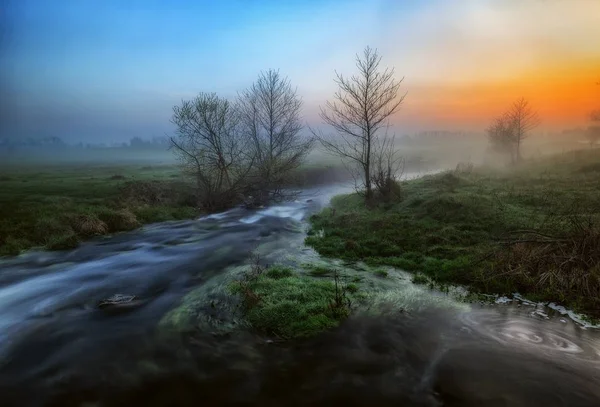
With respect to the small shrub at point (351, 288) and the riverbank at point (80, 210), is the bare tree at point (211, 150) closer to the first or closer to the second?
the riverbank at point (80, 210)

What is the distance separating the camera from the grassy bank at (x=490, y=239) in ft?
42.9

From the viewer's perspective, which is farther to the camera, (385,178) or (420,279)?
(385,178)

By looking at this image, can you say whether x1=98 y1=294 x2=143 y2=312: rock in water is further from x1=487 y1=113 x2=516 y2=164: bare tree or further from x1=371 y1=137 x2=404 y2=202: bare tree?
x1=487 y1=113 x2=516 y2=164: bare tree

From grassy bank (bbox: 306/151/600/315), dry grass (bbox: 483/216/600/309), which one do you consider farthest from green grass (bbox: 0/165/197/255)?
dry grass (bbox: 483/216/600/309)

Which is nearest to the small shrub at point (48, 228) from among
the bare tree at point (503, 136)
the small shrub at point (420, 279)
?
the small shrub at point (420, 279)

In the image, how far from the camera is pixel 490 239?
18.4 m

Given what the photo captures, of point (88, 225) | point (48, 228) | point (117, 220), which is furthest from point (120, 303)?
point (117, 220)

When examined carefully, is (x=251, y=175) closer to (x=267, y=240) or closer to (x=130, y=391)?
(x=267, y=240)

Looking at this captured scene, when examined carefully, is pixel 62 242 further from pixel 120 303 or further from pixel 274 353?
pixel 274 353

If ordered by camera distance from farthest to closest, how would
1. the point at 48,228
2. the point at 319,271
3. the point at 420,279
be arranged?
the point at 48,228 < the point at 319,271 < the point at 420,279

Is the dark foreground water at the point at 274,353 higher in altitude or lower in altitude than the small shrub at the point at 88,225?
lower

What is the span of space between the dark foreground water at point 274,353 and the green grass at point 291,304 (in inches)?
19.9

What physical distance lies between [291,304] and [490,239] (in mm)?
12143

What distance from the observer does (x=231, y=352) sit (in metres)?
9.97
